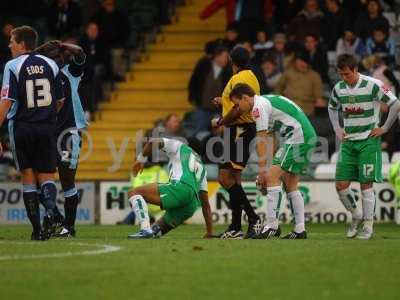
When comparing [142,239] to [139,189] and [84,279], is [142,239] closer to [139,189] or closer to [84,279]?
[139,189]

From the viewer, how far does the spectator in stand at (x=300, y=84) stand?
23.7m

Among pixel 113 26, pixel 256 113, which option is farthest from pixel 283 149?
pixel 113 26

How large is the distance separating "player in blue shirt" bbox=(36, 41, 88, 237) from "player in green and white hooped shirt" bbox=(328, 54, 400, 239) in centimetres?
313

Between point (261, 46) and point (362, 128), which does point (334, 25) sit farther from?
point (362, 128)

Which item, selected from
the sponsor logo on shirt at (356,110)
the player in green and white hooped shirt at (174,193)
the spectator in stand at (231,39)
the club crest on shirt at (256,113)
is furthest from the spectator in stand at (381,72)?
the club crest on shirt at (256,113)

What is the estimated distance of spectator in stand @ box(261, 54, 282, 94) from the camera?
24359 millimetres

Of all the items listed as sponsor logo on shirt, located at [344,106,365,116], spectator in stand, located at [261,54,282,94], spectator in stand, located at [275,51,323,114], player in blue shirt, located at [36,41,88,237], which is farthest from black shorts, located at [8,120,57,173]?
spectator in stand, located at [261,54,282,94]

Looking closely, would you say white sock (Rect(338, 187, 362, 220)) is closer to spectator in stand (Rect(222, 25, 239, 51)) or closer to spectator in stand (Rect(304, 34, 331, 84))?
spectator in stand (Rect(304, 34, 331, 84))

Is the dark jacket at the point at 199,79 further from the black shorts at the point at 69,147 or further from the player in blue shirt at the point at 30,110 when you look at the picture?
the player in blue shirt at the point at 30,110

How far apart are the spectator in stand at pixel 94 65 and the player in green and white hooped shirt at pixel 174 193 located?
9.42 metres

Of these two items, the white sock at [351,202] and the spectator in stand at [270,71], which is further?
the spectator in stand at [270,71]

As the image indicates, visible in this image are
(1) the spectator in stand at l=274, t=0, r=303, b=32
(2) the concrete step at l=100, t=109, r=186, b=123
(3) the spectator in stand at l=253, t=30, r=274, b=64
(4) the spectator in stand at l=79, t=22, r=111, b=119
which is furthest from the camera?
(2) the concrete step at l=100, t=109, r=186, b=123

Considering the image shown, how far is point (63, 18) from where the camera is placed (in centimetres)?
2659

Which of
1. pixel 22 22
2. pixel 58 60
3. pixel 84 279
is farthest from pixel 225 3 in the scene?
pixel 84 279
